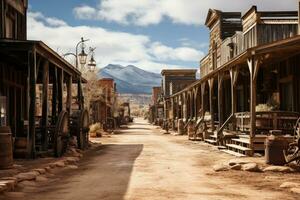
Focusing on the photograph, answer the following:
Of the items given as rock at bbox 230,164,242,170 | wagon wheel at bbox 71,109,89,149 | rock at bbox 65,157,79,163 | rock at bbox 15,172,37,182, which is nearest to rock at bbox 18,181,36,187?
rock at bbox 15,172,37,182

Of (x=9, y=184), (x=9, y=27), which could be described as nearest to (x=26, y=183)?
(x=9, y=184)

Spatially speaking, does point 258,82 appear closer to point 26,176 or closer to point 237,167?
point 237,167

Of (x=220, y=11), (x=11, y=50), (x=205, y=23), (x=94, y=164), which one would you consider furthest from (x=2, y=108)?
(x=205, y=23)

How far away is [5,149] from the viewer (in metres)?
11.4

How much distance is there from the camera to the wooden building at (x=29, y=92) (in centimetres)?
1398

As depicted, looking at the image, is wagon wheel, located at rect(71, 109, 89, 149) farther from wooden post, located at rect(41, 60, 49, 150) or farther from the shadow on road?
the shadow on road

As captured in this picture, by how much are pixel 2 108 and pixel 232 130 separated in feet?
31.0

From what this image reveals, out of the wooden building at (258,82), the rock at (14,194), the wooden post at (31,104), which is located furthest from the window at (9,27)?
the rock at (14,194)

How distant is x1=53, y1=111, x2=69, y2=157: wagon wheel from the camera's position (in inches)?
582

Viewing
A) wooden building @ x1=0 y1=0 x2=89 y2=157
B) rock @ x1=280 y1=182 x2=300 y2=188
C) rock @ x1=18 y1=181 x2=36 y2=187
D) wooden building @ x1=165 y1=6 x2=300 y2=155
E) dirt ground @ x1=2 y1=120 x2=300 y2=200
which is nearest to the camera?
dirt ground @ x1=2 y1=120 x2=300 y2=200

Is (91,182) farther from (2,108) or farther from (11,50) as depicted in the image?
(2,108)

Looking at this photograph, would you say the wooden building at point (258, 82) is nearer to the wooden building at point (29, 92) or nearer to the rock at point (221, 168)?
the rock at point (221, 168)

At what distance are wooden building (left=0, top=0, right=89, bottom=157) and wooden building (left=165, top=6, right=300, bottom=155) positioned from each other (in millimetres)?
6057

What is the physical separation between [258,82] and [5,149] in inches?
576
